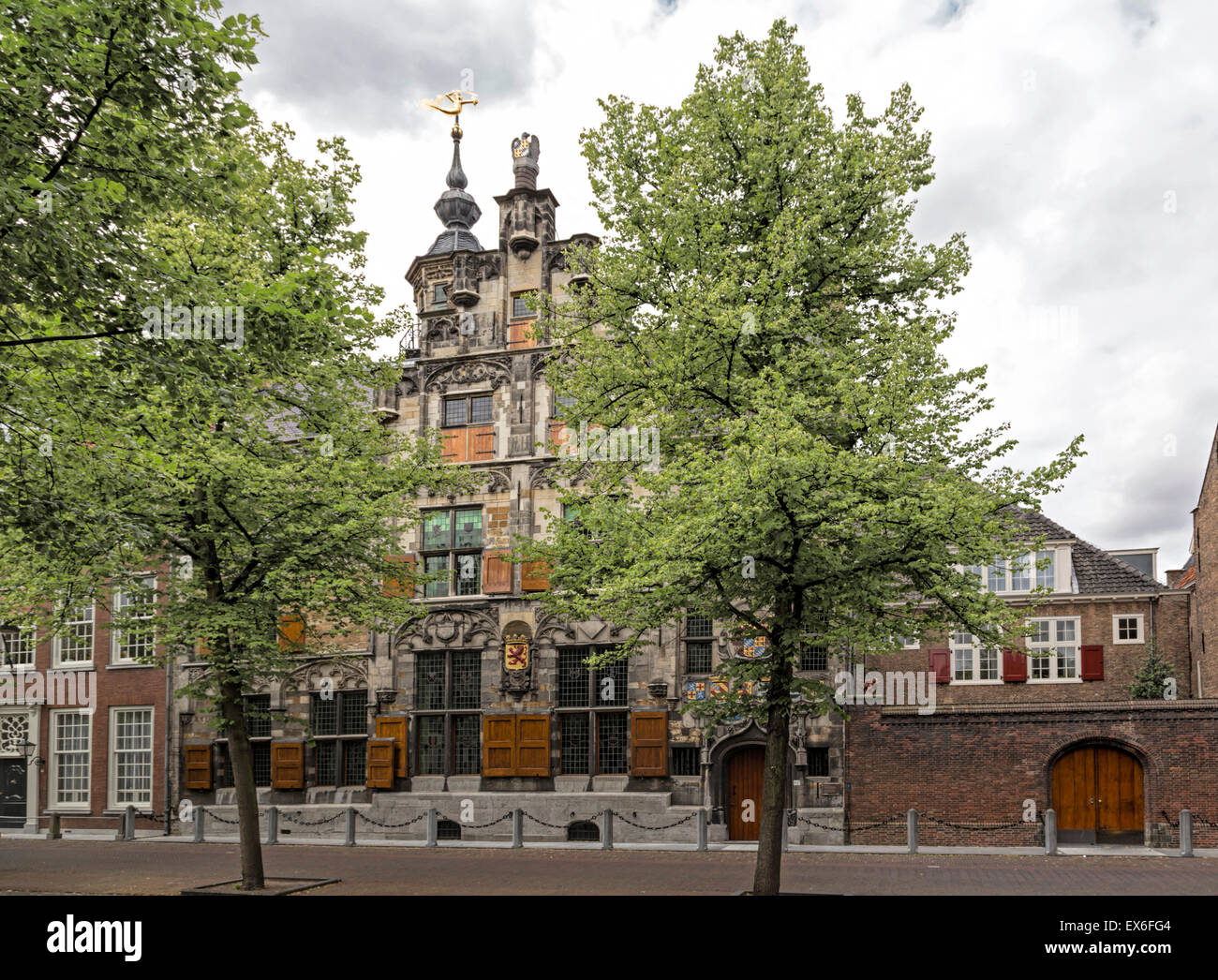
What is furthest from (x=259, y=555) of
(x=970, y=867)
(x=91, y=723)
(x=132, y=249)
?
(x=91, y=723)

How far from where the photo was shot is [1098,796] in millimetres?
23266

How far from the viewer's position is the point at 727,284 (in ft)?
47.7

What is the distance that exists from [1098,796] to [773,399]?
14706mm

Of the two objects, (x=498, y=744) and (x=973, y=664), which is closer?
(x=498, y=744)

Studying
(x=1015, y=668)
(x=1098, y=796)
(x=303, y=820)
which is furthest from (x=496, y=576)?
(x=1098, y=796)

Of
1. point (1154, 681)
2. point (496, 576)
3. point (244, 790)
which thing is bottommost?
point (244, 790)

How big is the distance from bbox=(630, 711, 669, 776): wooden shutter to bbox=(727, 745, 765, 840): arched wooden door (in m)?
1.60

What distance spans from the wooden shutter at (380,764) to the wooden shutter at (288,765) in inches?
88.2

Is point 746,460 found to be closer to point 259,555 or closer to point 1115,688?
point 259,555

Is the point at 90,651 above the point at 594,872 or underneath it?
above

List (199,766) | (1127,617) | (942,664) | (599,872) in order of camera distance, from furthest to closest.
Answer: (199,766) < (1127,617) < (942,664) < (599,872)

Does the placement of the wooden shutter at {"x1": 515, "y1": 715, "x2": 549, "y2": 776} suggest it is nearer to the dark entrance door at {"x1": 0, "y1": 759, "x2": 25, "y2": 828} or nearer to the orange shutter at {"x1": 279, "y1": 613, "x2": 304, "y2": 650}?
the orange shutter at {"x1": 279, "y1": 613, "x2": 304, "y2": 650}

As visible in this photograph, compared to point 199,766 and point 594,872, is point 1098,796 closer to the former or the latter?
point 594,872
